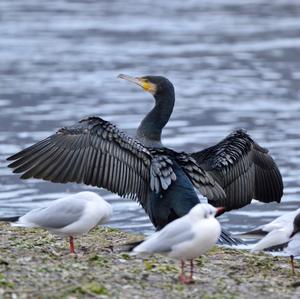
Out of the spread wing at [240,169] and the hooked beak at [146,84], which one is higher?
the hooked beak at [146,84]

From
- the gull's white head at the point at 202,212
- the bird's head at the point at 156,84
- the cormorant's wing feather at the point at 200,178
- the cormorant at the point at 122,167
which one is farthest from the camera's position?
the bird's head at the point at 156,84

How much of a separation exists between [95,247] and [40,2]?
3139 cm

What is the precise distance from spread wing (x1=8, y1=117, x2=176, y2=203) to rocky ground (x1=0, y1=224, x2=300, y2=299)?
0.65 metres

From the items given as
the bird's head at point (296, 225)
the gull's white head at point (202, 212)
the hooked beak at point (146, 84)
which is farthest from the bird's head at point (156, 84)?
the gull's white head at point (202, 212)

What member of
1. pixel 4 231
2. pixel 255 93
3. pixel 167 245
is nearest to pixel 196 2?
pixel 255 93

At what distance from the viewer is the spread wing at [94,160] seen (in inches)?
432

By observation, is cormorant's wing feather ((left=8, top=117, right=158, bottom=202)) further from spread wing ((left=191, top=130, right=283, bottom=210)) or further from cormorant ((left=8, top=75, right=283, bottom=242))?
spread wing ((left=191, top=130, right=283, bottom=210))

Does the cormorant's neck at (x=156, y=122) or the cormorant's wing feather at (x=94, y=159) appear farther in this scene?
the cormorant's neck at (x=156, y=122)

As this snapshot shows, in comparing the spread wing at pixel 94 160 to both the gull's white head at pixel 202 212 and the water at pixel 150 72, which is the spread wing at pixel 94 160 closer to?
the gull's white head at pixel 202 212

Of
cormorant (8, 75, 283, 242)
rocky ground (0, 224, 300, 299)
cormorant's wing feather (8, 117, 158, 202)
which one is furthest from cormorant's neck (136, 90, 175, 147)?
rocky ground (0, 224, 300, 299)

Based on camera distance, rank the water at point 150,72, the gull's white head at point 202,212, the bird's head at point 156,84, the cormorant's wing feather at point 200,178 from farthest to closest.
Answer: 1. the water at point 150,72
2. the bird's head at point 156,84
3. the cormorant's wing feather at point 200,178
4. the gull's white head at point 202,212

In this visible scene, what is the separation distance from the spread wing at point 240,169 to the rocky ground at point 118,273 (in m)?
0.77

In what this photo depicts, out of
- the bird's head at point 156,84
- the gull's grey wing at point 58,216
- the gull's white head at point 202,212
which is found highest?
the bird's head at point 156,84

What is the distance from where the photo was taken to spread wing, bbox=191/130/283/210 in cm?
1179
